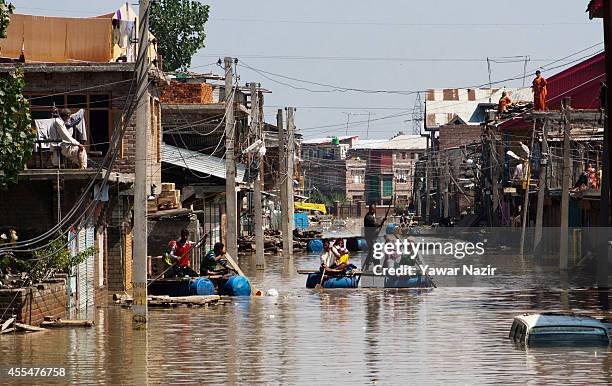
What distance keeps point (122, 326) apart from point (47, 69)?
439 inches

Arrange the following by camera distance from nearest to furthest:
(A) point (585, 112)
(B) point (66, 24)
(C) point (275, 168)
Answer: (B) point (66, 24) < (A) point (585, 112) < (C) point (275, 168)

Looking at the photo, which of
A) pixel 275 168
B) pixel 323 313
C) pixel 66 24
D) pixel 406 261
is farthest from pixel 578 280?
pixel 275 168

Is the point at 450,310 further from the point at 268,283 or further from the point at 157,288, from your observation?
the point at 268,283

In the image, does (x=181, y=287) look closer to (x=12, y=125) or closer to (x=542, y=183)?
(x=12, y=125)

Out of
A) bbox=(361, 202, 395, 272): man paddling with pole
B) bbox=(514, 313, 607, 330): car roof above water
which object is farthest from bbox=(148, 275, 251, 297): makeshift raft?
bbox=(514, 313, 607, 330): car roof above water

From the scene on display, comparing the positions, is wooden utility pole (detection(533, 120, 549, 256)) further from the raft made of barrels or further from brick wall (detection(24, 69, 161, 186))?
the raft made of barrels

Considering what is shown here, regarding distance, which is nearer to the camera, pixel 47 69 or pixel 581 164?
pixel 47 69

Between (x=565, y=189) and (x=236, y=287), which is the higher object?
(x=565, y=189)

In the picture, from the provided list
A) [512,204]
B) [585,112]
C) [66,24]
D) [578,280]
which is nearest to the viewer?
[66,24]

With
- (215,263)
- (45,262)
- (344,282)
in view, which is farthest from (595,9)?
(45,262)

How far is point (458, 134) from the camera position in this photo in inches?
4906

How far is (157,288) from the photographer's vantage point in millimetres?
33875

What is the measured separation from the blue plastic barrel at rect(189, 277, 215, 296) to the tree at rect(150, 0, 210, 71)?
5450 centimetres

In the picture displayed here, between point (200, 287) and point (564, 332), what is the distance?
45.5ft
